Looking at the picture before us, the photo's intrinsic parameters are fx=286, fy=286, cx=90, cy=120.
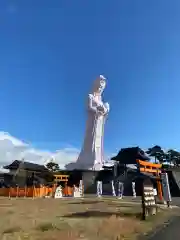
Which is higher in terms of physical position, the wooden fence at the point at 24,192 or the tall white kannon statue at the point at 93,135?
the tall white kannon statue at the point at 93,135

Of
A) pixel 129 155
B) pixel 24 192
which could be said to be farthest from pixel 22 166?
pixel 129 155

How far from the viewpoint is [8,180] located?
54.0m

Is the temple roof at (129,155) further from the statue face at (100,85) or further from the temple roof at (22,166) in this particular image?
the statue face at (100,85)

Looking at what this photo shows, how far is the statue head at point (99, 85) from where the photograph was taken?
220 feet

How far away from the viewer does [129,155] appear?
183 feet

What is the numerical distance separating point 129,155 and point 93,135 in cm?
1151

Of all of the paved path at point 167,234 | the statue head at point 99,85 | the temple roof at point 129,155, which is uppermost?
the statue head at point 99,85

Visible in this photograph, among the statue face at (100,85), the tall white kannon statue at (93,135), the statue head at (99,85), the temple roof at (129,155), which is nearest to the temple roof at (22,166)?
the tall white kannon statue at (93,135)

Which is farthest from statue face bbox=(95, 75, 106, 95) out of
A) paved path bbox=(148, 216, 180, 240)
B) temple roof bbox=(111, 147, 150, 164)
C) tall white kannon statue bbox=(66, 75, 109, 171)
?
paved path bbox=(148, 216, 180, 240)

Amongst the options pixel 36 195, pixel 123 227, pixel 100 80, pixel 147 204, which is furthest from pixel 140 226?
pixel 100 80

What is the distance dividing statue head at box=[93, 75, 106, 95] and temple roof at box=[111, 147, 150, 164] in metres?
16.9

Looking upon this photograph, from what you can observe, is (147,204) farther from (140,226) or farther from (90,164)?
(90,164)

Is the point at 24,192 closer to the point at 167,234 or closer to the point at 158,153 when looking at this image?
the point at 167,234

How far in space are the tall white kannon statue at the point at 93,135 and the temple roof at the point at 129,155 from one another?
677 centimetres
